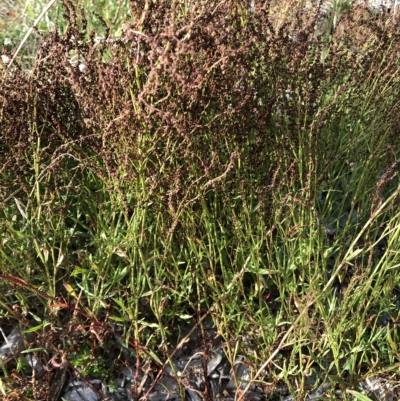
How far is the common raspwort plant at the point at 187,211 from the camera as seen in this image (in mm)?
1579

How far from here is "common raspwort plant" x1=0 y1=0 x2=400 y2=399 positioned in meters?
1.58

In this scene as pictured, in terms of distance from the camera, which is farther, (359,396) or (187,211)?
(187,211)

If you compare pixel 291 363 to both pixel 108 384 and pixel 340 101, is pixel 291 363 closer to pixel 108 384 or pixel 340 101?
pixel 108 384

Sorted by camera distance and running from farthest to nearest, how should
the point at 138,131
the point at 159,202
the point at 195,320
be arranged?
the point at 195,320, the point at 159,202, the point at 138,131

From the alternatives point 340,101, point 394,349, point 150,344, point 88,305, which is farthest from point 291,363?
point 340,101

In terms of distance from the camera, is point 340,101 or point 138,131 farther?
point 340,101

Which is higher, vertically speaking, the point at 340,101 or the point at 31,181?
the point at 340,101

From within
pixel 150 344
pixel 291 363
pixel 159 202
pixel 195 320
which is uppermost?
pixel 159 202

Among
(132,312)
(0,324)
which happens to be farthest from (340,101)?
(0,324)

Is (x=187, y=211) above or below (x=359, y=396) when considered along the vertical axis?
above

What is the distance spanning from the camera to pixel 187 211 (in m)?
1.71

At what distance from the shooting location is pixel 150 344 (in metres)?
1.83

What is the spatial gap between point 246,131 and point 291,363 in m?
0.80

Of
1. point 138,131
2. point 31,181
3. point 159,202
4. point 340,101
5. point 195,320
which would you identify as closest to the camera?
point 138,131
